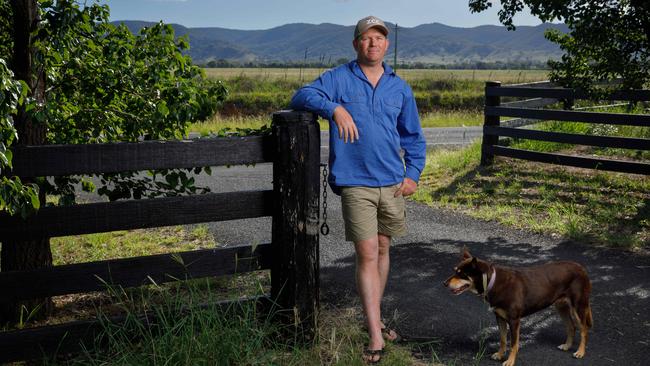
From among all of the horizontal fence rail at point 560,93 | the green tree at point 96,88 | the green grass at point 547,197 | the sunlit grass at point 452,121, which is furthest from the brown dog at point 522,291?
the sunlit grass at point 452,121

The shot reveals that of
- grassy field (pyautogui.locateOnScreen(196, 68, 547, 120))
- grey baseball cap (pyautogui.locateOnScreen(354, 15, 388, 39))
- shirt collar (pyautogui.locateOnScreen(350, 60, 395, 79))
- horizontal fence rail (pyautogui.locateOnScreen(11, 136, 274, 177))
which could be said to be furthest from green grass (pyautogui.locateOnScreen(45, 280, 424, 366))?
grassy field (pyautogui.locateOnScreen(196, 68, 547, 120))

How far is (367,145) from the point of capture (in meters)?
4.77

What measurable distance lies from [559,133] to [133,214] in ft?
32.1

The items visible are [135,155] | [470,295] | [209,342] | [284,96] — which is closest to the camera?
[209,342]

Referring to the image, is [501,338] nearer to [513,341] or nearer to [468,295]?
[513,341]

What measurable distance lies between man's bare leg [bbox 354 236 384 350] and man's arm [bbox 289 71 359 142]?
771 millimetres

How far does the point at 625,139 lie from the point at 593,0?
2.70m

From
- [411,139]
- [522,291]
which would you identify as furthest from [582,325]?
[411,139]

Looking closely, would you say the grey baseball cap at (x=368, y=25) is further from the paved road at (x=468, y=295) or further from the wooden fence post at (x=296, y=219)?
the paved road at (x=468, y=295)

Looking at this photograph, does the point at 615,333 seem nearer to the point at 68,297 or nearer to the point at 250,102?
the point at 68,297

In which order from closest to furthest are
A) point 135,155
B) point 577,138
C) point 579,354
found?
point 135,155 < point 579,354 < point 577,138

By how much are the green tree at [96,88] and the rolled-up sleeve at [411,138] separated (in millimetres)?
1815

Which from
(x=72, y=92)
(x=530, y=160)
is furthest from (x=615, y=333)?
(x=530, y=160)

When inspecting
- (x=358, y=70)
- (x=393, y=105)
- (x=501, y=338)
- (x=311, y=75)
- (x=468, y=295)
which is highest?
(x=358, y=70)
